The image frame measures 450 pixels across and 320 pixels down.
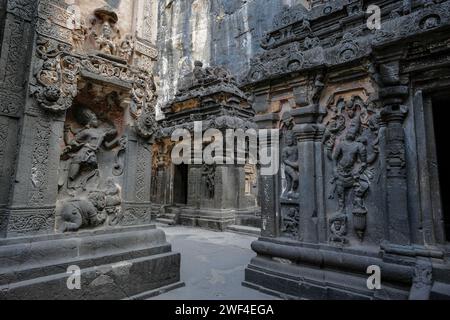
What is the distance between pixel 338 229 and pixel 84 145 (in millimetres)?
4031

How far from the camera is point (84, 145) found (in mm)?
4000

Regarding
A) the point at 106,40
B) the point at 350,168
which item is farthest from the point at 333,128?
the point at 106,40

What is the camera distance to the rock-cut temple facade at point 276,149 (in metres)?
3.23

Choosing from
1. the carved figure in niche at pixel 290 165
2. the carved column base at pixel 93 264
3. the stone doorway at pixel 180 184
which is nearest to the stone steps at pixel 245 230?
the stone doorway at pixel 180 184

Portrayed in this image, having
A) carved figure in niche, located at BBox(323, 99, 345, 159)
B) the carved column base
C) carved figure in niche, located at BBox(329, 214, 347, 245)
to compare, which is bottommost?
the carved column base

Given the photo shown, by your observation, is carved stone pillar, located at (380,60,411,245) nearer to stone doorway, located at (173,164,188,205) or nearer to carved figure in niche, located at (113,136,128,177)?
carved figure in niche, located at (113,136,128,177)

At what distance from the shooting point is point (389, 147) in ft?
11.4

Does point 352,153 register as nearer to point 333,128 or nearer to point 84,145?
point 333,128

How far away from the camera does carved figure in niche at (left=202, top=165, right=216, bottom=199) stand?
10.9 meters

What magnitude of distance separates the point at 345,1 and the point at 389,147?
3132 mm

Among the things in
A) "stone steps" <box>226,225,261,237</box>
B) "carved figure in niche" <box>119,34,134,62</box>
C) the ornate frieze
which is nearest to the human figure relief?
"carved figure in niche" <box>119,34,134,62</box>

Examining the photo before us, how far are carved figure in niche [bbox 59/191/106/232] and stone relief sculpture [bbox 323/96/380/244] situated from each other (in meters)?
3.49

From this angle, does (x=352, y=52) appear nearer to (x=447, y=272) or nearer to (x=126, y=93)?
(x=447, y=272)

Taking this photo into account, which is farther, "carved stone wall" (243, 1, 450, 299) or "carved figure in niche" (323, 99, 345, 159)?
"carved figure in niche" (323, 99, 345, 159)
